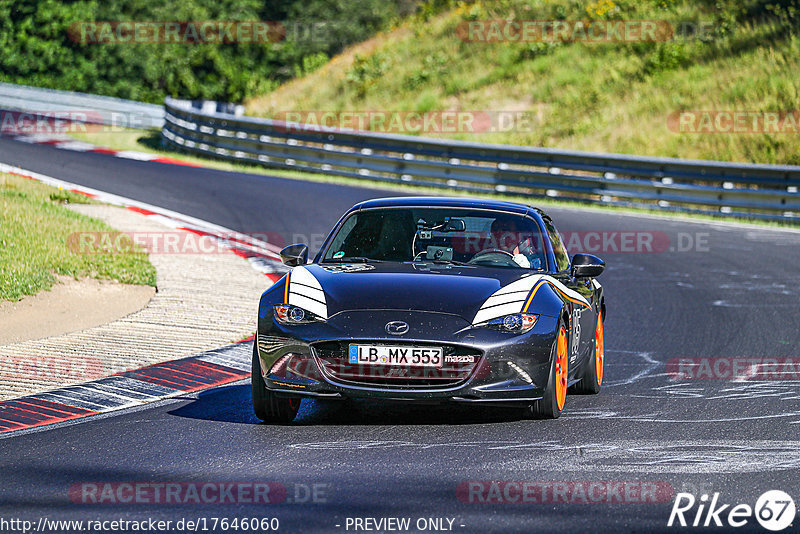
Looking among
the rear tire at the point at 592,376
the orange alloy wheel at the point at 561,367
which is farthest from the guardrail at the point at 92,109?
the orange alloy wheel at the point at 561,367

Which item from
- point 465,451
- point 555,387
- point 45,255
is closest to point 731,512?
point 465,451

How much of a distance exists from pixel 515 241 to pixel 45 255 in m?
6.64

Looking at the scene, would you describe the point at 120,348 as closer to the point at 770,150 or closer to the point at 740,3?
the point at 770,150

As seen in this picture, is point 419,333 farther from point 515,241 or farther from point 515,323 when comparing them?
point 515,241

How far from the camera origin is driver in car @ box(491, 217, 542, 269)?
8.33m

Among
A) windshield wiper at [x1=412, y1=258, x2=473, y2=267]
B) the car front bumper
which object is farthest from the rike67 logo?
windshield wiper at [x1=412, y1=258, x2=473, y2=267]

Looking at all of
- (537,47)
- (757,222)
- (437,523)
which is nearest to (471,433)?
(437,523)

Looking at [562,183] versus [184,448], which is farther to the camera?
[562,183]

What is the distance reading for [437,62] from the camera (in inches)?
1564

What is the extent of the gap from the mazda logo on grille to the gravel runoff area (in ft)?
9.13

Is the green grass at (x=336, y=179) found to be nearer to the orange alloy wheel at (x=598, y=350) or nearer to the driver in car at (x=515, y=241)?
the orange alloy wheel at (x=598, y=350)

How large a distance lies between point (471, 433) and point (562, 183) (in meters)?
17.4

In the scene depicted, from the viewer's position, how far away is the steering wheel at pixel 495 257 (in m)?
8.18

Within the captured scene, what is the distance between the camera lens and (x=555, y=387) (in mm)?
7363
